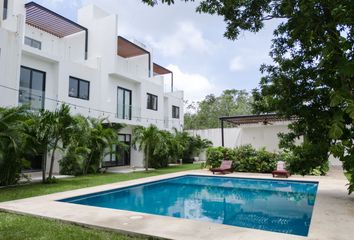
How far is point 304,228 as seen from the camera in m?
7.71

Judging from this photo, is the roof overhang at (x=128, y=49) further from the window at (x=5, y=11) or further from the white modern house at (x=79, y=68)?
the window at (x=5, y=11)

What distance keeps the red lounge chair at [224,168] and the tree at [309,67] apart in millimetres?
8657

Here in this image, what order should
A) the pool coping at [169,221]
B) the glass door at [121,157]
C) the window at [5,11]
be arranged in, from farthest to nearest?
1. the glass door at [121,157]
2. the window at [5,11]
3. the pool coping at [169,221]

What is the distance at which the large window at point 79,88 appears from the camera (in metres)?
19.1

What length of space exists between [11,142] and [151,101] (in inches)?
628

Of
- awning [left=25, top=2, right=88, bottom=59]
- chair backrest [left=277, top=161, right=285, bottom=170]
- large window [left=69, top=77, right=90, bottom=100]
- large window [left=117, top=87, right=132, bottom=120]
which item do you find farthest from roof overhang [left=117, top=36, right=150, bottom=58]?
chair backrest [left=277, top=161, right=285, bottom=170]

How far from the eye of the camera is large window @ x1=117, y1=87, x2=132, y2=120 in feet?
73.3

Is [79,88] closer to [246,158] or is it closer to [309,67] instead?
[246,158]

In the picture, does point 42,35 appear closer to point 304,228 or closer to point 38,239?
point 38,239

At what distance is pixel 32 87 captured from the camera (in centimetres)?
1662

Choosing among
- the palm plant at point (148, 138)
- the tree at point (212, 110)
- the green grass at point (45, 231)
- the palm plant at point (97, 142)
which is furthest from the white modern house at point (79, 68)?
the tree at point (212, 110)

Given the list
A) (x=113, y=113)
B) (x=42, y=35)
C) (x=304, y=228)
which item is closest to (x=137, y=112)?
(x=113, y=113)

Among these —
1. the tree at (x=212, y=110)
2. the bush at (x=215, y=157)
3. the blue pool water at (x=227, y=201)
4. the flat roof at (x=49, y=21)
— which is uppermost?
the flat roof at (x=49, y=21)

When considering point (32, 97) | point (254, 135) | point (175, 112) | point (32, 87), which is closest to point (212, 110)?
point (175, 112)
